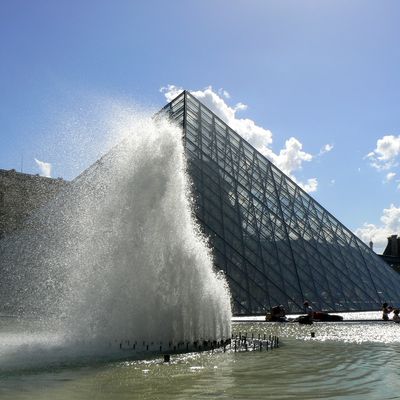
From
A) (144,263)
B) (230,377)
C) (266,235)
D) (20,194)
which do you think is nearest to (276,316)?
(266,235)

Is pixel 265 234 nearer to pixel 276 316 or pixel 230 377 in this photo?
pixel 276 316

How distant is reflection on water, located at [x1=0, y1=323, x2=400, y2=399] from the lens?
725 centimetres

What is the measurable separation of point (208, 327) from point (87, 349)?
3.42m

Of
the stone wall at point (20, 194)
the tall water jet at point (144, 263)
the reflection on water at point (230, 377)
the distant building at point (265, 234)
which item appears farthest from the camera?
the stone wall at point (20, 194)

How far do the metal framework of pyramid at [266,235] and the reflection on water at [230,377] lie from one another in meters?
12.4

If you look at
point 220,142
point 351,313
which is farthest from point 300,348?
point 220,142

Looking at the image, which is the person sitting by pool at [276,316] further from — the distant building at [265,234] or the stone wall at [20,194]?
the stone wall at [20,194]

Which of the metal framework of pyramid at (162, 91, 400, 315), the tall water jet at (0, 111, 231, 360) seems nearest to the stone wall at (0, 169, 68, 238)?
the metal framework of pyramid at (162, 91, 400, 315)

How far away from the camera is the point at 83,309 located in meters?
13.2

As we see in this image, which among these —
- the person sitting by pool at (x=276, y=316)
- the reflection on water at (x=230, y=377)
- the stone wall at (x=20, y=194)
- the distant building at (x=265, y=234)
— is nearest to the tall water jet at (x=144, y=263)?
the reflection on water at (x=230, y=377)

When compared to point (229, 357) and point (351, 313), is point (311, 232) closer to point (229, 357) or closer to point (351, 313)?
point (351, 313)

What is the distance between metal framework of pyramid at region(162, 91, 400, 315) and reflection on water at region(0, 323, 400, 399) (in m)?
12.4

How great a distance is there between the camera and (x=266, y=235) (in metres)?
28.5

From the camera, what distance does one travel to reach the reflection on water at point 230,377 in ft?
23.8
